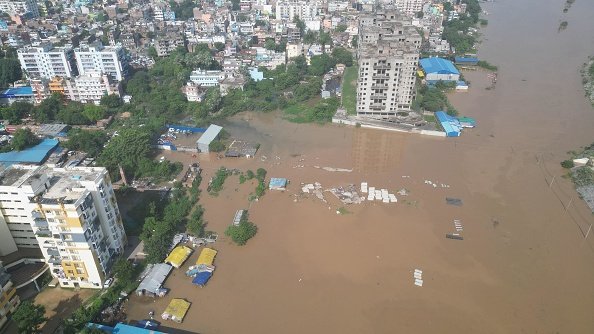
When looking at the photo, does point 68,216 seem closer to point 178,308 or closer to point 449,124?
point 178,308

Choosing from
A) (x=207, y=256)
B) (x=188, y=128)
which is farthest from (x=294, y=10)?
(x=207, y=256)

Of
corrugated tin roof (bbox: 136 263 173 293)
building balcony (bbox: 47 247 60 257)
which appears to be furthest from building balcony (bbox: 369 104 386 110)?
building balcony (bbox: 47 247 60 257)

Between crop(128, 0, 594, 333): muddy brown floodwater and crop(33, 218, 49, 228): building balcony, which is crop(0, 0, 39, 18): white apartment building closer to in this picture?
crop(128, 0, 594, 333): muddy brown floodwater

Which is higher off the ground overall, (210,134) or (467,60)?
(467,60)

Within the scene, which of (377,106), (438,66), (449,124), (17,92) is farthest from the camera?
(438,66)

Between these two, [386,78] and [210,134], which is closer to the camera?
[210,134]

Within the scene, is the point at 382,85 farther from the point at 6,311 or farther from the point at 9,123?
the point at 9,123
